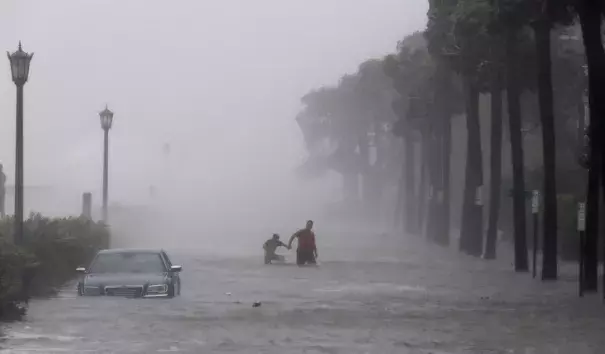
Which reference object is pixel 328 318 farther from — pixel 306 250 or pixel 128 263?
pixel 306 250

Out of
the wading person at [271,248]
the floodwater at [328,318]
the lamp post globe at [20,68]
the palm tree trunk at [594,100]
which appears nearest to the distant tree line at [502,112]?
Result: the palm tree trunk at [594,100]

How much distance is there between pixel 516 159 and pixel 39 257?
1781cm

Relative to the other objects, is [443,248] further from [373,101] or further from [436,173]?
[373,101]

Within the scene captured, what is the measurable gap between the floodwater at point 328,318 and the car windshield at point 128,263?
2.71ft

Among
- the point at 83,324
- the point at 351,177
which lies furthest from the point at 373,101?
the point at 83,324

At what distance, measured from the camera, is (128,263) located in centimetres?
3197

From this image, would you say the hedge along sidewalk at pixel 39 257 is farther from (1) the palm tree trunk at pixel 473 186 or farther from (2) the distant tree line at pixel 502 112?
(1) the palm tree trunk at pixel 473 186

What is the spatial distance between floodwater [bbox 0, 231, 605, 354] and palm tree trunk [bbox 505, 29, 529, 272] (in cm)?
176

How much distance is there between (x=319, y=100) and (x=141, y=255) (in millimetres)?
122366

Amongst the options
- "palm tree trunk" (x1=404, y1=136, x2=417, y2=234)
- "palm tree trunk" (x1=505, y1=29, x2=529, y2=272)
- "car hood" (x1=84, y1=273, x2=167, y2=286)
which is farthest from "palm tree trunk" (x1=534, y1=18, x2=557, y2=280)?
"palm tree trunk" (x1=404, y1=136, x2=417, y2=234)

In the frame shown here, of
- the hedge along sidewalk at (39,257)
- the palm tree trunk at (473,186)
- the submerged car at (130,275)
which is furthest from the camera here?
the palm tree trunk at (473,186)

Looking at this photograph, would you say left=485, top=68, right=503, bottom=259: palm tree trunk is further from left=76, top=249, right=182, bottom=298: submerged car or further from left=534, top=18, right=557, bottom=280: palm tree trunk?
left=76, top=249, right=182, bottom=298: submerged car

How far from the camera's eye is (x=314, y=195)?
171250mm

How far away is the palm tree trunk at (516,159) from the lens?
1855 inches
